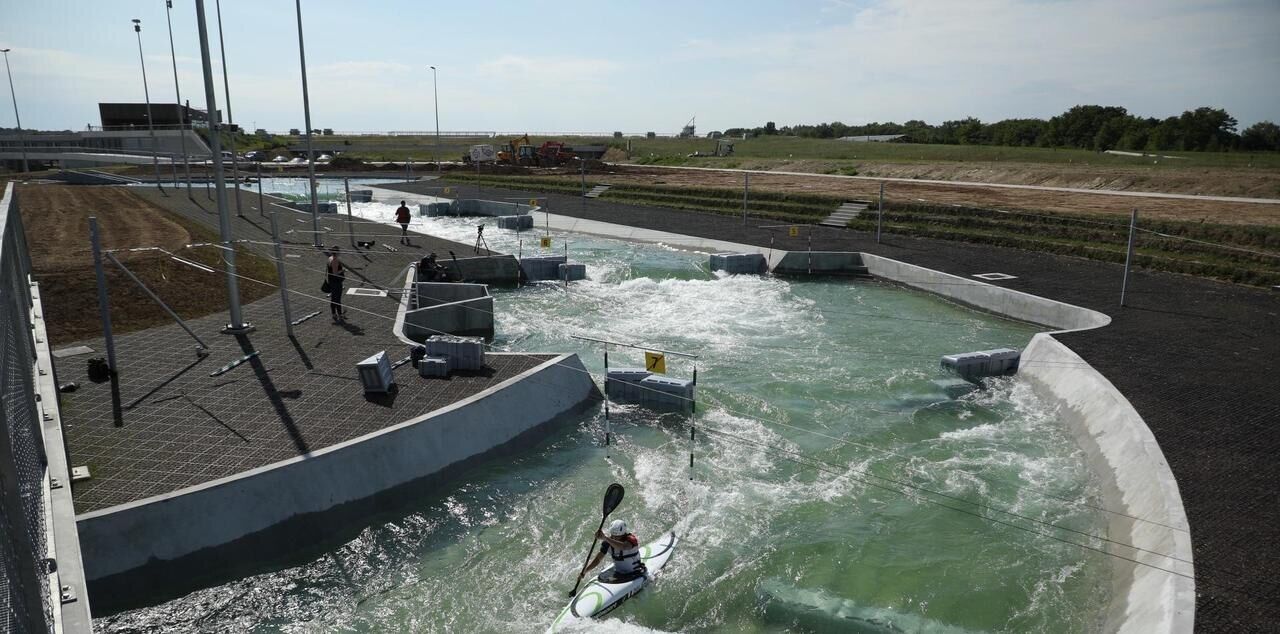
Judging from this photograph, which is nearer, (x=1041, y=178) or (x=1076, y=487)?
(x=1076, y=487)

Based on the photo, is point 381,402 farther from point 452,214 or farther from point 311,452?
point 452,214

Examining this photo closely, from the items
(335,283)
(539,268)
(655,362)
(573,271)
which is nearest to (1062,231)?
(573,271)

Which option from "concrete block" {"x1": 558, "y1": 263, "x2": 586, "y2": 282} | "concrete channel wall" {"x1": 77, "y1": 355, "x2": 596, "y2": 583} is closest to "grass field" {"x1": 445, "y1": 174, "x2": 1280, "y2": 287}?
"concrete block" {"x1": 558, "y1": 263, "x2": 586, "y2": 282}

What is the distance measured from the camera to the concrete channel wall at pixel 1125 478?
10.8m

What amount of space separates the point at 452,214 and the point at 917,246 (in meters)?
31.3

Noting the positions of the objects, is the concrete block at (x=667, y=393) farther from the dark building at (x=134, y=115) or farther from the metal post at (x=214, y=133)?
the dark building at (x=134, y=115)

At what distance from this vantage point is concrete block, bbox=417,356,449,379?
1847 centimetres

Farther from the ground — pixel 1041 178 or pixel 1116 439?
pixel 1041 178

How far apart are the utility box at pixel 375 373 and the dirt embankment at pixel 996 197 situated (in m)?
36.3

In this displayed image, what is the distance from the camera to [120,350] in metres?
20.2

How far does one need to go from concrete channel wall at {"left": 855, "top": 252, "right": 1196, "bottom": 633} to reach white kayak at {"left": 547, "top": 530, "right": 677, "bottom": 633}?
6676 mm

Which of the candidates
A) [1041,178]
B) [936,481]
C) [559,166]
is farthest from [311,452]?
[559,166]

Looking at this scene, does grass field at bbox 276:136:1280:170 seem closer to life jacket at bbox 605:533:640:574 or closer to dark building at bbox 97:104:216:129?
dark building at bbox 97:104:216:129

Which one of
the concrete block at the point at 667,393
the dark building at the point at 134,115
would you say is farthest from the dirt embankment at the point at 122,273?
the dark building at the point at 134,115
